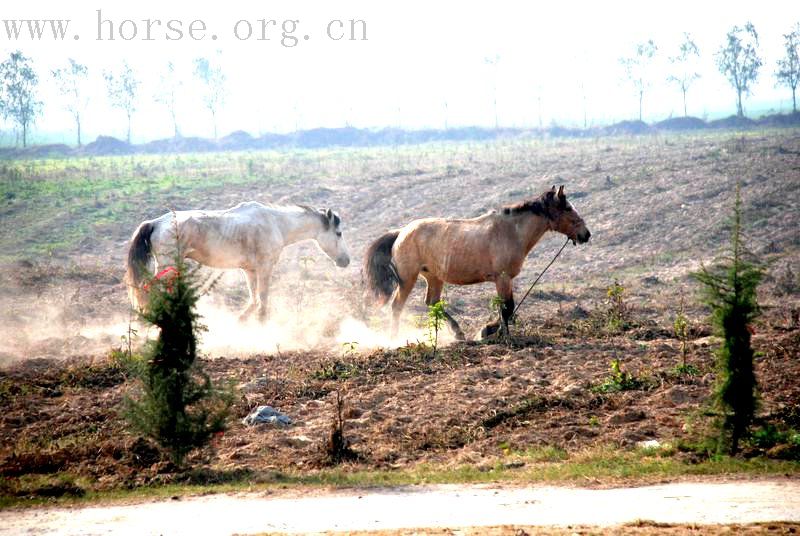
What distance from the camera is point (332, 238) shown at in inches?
696

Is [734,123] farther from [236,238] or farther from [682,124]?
[236,238]

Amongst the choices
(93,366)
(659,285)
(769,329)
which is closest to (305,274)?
(659,285)

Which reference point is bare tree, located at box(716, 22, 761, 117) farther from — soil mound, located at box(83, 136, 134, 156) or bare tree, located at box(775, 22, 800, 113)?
soil mound, located at box(83, 136, 134, 156)

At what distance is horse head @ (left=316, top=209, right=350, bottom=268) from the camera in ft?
57.7

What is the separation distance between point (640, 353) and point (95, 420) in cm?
732

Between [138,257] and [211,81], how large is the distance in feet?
262

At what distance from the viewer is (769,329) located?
43.5 ft

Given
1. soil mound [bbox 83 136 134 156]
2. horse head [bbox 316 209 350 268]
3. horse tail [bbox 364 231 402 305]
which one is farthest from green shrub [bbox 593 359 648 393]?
soil mound [bbox 83 136 134 156]

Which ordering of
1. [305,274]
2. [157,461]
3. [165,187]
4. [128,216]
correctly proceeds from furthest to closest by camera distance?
[165,187] → [128,216] → [305,274] → [157,461]

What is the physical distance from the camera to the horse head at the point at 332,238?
17.6m

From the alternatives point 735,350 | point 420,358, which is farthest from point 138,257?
point 735,350

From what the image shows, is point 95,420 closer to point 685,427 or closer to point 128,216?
point 685,427

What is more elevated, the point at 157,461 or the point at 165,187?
the point at 165,187

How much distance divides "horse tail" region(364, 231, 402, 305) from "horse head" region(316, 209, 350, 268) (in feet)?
9.66
